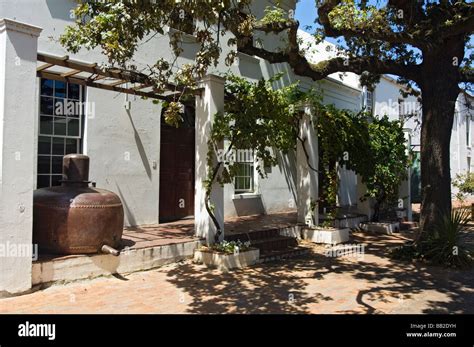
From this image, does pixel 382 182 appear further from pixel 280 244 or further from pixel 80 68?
pixel 80 68

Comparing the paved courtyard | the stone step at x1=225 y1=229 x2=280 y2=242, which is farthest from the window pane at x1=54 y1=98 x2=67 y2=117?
the stone step at x1=225 y1=229 x2=280 y2=242

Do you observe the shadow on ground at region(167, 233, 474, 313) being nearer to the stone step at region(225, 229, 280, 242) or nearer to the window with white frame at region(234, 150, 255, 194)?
the stone step at region(225, 229, 280, 242)

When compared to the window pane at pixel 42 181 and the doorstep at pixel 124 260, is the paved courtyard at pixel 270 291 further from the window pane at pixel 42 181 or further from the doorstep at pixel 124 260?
the window pane at pixel 42 181

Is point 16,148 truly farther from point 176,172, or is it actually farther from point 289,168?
point 289,168

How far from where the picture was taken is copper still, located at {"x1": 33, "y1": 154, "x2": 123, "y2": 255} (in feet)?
20.7

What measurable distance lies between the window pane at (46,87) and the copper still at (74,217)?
2.25 m

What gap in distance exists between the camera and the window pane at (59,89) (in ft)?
28.2

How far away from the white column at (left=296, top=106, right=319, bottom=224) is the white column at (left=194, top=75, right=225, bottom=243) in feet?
11.1

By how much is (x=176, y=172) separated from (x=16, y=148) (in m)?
5.57

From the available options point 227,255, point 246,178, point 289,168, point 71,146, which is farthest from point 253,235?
point 289,168

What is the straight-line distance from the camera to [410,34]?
816 centimetres

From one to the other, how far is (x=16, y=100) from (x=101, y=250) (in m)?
2.52

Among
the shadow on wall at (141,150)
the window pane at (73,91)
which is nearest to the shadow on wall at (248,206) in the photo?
the shadow on wall at (141,150)
